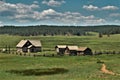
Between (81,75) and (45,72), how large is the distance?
→ 8.57 m

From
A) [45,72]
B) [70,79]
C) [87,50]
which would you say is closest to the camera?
[70,79]

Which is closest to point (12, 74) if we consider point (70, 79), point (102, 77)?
point (70, 79)

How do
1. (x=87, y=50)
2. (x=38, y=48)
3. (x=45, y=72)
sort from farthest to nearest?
1. (x=38, y=48)
2. (x=87, y=50)
3. (x=45, y=72)

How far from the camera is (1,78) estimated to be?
4956cm

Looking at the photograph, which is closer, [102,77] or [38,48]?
[102,77]

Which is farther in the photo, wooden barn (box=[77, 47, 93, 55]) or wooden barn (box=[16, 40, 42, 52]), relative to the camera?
wooden barn (box=[16, 40, 42, 52])

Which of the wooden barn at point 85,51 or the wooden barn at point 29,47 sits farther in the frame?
the wooden barn at point 29,47

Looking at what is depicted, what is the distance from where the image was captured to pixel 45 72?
58594 mm

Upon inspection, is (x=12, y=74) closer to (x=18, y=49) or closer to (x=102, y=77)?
(x=102, y=77)

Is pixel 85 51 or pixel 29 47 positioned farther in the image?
pixel 29 47

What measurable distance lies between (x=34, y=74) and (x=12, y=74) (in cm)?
392

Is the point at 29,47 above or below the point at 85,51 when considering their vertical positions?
above

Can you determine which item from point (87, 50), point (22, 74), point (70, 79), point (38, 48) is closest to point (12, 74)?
point (22, 74)

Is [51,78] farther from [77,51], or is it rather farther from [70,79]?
[77,51]
